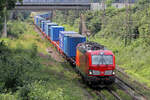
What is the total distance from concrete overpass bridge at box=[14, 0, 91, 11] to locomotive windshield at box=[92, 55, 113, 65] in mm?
27927

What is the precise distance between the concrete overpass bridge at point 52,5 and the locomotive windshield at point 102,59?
27.9m

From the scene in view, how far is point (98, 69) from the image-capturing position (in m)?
14.9

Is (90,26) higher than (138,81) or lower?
higher

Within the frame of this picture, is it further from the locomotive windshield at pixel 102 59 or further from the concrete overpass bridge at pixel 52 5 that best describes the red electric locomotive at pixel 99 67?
the concrete overpass bridge at pixel 52 5

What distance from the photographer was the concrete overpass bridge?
41.8m

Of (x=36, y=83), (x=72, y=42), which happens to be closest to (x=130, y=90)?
(x=36, y=83)

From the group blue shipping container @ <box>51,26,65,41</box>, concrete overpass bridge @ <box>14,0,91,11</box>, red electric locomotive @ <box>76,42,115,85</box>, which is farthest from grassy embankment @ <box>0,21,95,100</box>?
concrete overpass bridge @ <box>14,0,91,11</box>

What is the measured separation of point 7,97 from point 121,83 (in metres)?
10.4

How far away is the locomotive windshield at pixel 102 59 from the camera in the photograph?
49.1 ft

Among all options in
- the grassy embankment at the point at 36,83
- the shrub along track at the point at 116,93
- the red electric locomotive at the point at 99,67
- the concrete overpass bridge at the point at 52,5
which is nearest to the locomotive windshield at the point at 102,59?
the red electric locomotive at the point at 99,67

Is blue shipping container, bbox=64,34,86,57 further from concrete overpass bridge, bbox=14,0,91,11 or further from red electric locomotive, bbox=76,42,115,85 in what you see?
concrete overpass bridge, bbox=14,0,91,11

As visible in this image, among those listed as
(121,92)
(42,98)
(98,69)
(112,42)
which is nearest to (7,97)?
(42,98)

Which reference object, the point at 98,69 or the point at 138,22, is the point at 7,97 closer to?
the point at 98,69

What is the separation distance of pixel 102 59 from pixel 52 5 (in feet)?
94.1
